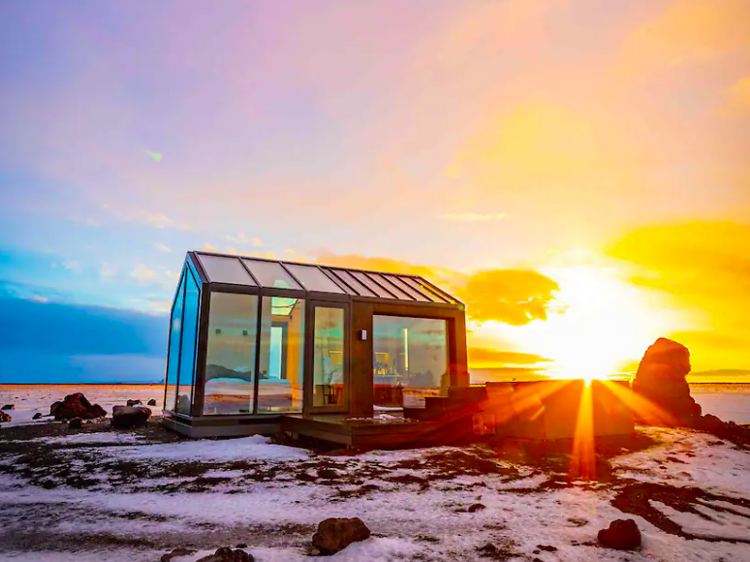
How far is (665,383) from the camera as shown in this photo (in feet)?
51.0

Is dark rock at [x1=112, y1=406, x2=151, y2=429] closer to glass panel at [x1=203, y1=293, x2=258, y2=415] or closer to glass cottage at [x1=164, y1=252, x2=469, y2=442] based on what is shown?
glass cottage at [x1=164, y1=252, x2=469, y2=442]

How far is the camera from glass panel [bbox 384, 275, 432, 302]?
12.9m

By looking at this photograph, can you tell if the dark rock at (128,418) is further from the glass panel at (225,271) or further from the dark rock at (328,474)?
the dark rock at (328,474)

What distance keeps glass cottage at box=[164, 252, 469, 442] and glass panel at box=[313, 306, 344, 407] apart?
0.08 ft

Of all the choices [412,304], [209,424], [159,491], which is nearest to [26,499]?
[159,491]

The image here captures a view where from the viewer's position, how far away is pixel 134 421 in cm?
1155

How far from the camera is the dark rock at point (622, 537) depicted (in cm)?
324

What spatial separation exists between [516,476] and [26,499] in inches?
220

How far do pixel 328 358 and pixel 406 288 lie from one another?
12.2ft

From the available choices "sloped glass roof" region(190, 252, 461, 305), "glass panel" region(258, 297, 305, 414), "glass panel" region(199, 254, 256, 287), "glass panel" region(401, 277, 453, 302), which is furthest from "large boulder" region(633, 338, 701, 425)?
"glass panel" region(199, 254, 256, 287)

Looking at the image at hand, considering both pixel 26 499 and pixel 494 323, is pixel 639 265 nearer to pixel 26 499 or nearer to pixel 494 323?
pixel 494 323

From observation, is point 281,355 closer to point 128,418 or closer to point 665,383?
point 128,418

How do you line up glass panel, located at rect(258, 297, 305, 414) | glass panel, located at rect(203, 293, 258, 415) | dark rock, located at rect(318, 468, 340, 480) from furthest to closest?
1. glass panel, located at rect(258, 297, 305, 414)
2. glass panel, located at rect(203, 293, 258, 415)
3. dark rock, located at rect(318, 468, 340, 480)

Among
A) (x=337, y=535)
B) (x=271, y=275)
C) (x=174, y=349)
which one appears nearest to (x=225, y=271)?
(x=271, y=275)
